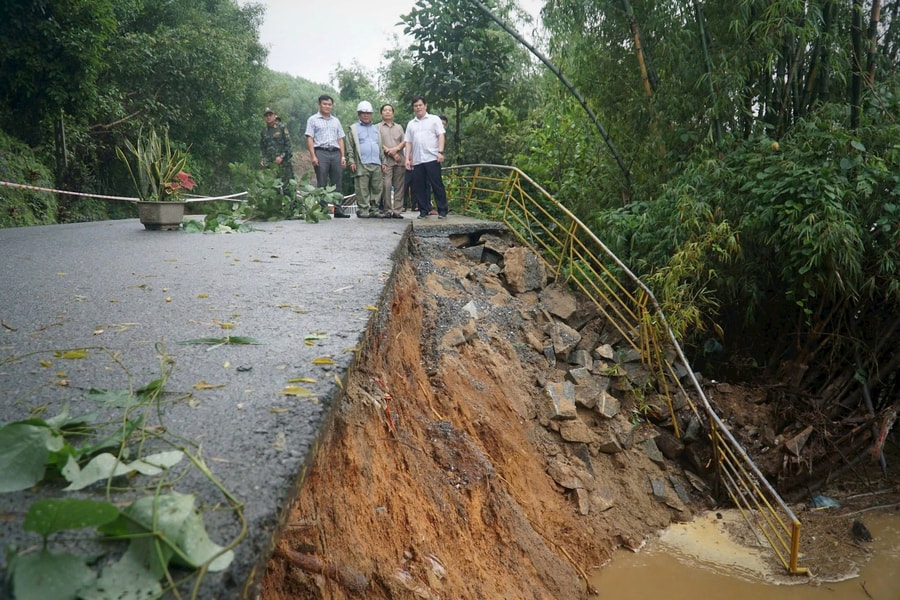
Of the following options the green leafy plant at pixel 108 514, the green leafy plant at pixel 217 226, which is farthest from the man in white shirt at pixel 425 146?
the green leafy plant at pixel 108 514

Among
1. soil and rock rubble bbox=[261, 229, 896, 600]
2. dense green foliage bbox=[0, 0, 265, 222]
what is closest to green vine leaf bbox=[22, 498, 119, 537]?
soil and rock rubble bbox=[261, 229, 896, 600]

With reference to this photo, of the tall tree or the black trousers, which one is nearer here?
the black trousers

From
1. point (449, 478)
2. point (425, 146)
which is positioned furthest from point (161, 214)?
point (449, 478)

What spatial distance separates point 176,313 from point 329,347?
1133 mm

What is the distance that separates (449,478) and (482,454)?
0.60 meters

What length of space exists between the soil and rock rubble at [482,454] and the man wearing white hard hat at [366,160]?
1.75 meters

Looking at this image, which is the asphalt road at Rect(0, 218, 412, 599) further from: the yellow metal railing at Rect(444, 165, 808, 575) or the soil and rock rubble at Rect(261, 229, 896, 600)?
the yellow metal railing at Rect(444, 165, 808, 575)

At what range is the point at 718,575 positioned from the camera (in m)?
5.79

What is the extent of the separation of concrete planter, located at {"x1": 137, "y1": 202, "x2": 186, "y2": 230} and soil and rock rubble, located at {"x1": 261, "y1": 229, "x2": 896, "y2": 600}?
3052mm

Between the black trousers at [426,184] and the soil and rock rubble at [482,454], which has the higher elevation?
the black trousers at [426,184]

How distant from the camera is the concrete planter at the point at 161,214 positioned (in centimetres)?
838

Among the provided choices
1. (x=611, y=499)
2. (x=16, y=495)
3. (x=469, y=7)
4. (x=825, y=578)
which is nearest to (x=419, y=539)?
(x=16, y=495)

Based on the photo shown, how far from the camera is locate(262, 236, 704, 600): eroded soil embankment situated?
272cm

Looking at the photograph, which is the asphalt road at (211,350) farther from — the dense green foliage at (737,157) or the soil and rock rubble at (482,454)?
the dense green foliage at (737,157)
